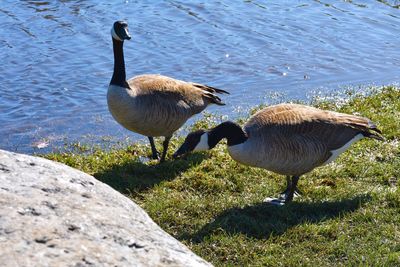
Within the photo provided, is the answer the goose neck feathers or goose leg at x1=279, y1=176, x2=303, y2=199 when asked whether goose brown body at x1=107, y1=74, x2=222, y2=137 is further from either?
goose leg at x1=279, y1=176, x2=303, y2=199

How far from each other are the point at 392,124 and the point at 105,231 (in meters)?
6.91

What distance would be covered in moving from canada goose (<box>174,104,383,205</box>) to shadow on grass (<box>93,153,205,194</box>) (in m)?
0.78

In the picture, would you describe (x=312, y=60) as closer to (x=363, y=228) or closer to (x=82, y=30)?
(x=82, y=30)

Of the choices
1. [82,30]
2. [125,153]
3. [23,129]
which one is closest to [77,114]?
[23,129]

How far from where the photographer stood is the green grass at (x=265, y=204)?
244 inches

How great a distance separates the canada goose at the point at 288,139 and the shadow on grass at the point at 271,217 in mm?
206

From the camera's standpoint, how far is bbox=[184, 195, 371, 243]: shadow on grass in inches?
259

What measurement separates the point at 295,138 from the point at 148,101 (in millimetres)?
2234

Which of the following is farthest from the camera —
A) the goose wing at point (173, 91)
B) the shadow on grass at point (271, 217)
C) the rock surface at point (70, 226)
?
the goose wing at point (173, 91)

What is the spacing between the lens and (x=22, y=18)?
49.8 ft

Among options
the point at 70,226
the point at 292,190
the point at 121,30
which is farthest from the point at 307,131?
the point at 70,226

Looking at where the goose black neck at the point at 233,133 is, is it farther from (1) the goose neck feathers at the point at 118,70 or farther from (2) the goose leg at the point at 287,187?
(1) the goose neck feathers at the point at 118,70

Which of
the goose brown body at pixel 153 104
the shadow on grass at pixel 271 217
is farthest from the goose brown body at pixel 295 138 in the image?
the goose brown body at pixel 153 104

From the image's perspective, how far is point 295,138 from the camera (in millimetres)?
7086
